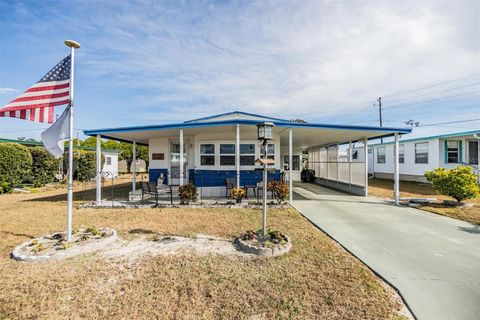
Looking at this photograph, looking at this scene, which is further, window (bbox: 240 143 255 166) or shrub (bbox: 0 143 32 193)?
shrub (bbox: 0 143 32 193)

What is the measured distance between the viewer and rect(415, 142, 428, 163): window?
16562 millimetres

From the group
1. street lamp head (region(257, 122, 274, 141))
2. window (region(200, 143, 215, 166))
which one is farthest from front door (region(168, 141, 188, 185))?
street lamp head (region(257, 122, 274, 141))

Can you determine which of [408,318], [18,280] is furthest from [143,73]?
[408,318]

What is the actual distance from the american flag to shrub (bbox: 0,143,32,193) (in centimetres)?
1145

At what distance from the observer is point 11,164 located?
13.0 m

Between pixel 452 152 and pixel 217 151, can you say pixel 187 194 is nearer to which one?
pixel 217 151

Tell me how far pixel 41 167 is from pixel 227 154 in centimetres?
1354

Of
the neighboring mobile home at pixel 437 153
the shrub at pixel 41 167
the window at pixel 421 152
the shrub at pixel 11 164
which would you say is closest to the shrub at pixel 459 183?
the neighboring mobile home at pixel 437 153

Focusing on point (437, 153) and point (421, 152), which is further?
point (421, 152)

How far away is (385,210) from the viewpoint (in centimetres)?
803

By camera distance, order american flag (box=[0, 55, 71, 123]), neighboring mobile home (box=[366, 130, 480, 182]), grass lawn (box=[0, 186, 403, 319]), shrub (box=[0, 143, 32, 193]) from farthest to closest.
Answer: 1. neighboring mobile home (box=[366, 130, 480, 182])
2. shrub (box=[0, 143, 32, 193])
3. american flag (box=[0, 55, 71, 123])
4. grass lawn (box=[0, 186, 403, 319])

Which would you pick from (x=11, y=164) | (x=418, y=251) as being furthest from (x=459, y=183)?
(x=11, y=164)

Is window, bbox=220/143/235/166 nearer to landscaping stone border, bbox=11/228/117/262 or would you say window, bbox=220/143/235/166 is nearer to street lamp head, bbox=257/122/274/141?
street lamp head, bbox=257/122/274/141

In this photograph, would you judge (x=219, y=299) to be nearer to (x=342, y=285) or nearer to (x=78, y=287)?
(x=342, y=285)
